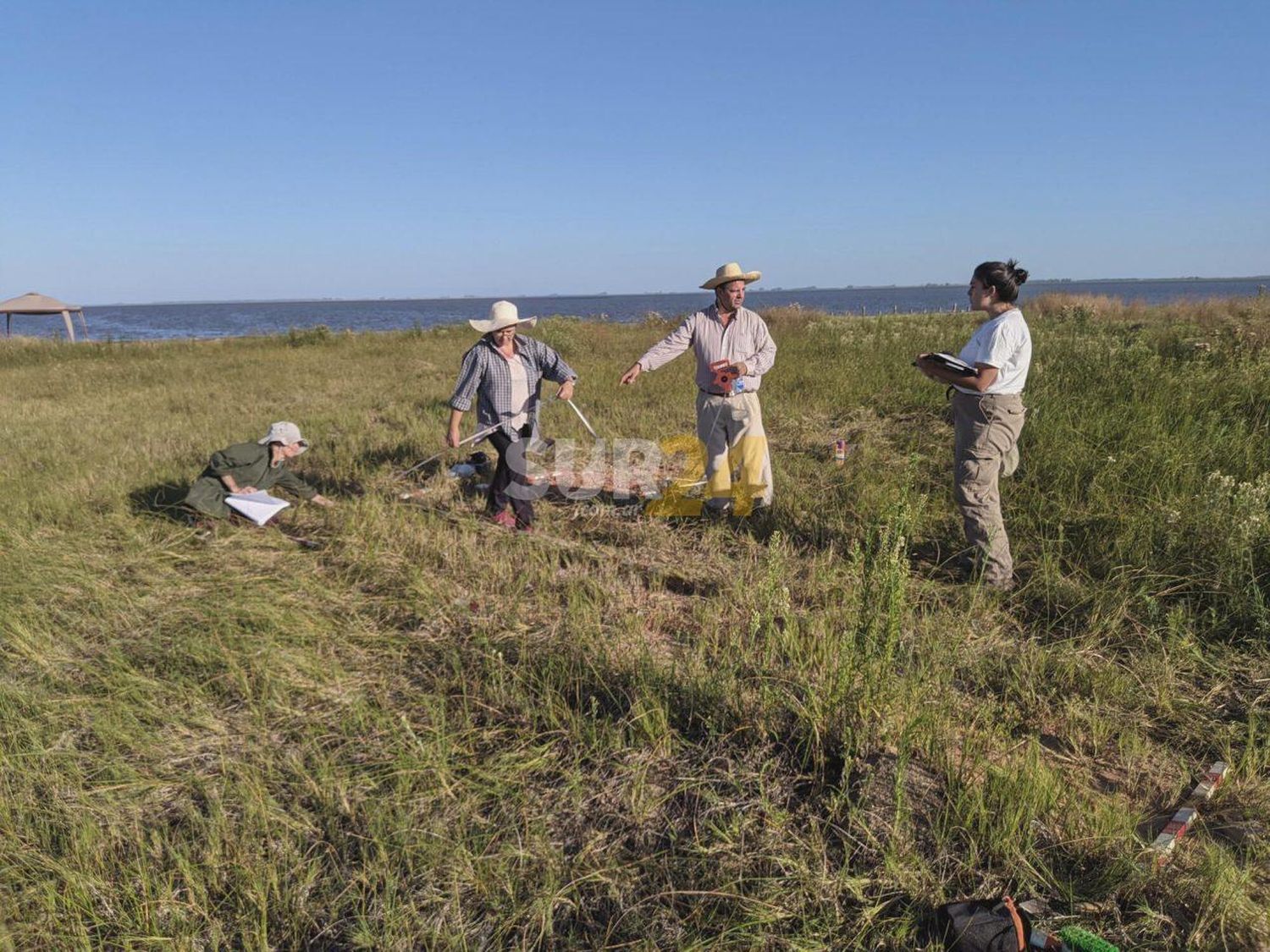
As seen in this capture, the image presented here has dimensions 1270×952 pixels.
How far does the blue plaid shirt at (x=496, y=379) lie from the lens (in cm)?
504

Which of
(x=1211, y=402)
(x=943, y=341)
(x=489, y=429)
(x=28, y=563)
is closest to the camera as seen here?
(x=28, y=563)

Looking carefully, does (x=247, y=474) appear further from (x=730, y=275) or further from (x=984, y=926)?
(x=984, y=926)

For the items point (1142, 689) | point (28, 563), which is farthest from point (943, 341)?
point (28, 563)

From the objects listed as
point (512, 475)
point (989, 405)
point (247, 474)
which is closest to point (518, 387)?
point (512, 475)

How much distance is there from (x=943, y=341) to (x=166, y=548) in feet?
39.1

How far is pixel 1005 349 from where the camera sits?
3.55 meters

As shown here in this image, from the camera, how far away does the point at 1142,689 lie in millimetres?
2902

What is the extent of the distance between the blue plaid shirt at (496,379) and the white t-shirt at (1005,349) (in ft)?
9.67

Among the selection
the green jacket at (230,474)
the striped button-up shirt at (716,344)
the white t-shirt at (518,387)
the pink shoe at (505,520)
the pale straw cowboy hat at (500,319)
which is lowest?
the pink shoe at (505,520)

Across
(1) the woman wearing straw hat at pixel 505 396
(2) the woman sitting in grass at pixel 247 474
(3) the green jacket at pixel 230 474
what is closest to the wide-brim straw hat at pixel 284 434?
(2) the woman sitting in grass at pixel 247 474

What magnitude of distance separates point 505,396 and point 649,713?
315cm

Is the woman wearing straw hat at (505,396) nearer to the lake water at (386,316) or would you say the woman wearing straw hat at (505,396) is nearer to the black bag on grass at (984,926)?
the black bag on grass at (984,926)

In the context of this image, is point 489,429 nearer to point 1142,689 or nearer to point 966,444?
point 966,444

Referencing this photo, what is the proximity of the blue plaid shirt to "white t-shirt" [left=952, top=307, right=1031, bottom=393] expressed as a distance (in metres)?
2.95
